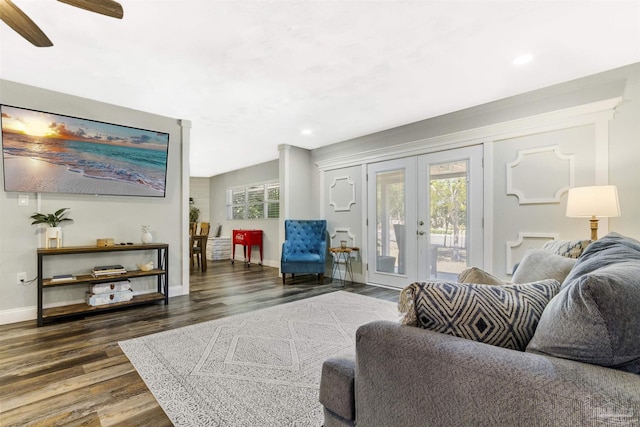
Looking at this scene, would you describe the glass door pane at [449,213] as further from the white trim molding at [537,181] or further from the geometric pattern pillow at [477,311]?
the geometric pattern pillow at [477,311]

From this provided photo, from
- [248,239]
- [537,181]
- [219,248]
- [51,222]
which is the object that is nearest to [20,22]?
[51,222]

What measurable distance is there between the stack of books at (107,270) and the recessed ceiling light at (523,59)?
14.6ft

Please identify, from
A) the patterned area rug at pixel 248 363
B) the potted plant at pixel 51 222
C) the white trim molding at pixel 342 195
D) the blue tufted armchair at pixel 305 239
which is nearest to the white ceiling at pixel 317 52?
the potted plant at pixel 51 222

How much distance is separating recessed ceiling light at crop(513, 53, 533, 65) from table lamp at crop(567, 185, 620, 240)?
1178 mm

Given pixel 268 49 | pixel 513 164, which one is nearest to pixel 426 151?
pixel 513 164

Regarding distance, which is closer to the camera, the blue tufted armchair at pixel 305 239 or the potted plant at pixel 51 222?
the potted plant at pixel 51 222

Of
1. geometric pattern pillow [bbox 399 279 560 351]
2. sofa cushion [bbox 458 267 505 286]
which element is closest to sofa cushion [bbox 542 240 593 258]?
sofa cushion [bbox 458 267 505 286]

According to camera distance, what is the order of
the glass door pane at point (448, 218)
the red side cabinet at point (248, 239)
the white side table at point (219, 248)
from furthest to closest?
the white side table at point (219, 248)
the red side cabinet at point (248, 239)
the glass door pane at point (448, 218)

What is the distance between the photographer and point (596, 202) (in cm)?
243

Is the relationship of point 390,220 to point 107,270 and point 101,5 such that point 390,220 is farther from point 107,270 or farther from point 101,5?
point 101,5

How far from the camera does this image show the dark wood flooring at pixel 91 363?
1588mm

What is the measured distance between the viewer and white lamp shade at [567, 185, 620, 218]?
7.86 ft

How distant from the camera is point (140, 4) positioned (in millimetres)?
1936

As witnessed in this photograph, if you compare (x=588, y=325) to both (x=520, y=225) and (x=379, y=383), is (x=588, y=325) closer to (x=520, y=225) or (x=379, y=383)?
(x=379, y=383)
